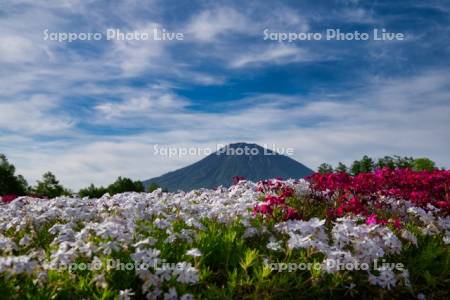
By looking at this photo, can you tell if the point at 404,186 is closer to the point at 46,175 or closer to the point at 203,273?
the point at 203,273

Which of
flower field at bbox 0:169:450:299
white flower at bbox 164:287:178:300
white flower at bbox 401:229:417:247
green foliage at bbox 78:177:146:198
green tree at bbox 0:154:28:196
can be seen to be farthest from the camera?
green foliage at bbox 78:177:146:198

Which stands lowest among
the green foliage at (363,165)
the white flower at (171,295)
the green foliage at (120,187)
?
the white flower at (171,295)

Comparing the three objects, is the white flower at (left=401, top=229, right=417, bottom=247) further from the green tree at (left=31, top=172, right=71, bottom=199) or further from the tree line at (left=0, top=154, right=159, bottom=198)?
the green tree at (left=31, top=172, right=71, bottom=199)

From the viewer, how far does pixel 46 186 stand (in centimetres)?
5616

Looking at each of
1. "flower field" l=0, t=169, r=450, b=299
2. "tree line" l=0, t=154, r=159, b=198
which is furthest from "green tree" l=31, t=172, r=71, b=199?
"flower field" l=0, t=169, r=450, b=299

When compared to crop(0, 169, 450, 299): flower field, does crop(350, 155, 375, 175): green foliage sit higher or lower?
higher

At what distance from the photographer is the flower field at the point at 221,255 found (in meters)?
6.05

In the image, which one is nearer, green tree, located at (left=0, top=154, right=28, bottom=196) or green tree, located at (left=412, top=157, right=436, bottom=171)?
green tree, located at (left=0, top=154, right=28, bottom=196)

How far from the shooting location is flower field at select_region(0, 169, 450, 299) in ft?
19.9

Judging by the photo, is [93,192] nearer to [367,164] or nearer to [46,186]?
[46,186]

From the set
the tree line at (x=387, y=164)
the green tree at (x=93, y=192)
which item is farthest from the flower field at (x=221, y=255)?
the tree line at (x=387, y=164)

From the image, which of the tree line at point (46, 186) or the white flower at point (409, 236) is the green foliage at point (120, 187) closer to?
the tree line at point (46, 186)

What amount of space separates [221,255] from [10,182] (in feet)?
155

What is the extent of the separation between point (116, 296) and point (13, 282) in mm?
1711
